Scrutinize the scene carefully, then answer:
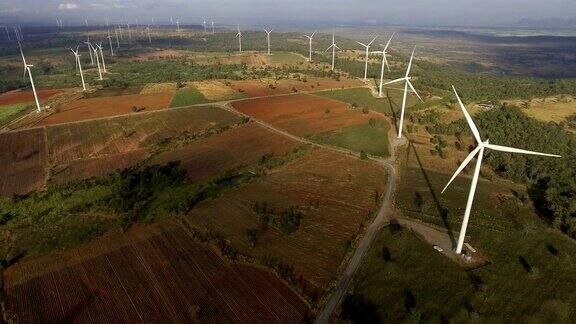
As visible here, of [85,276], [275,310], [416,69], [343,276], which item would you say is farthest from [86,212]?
[416,69]

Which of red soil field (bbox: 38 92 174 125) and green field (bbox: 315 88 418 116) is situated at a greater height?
Answer: red soil field (bbox: 38 92 174 125)

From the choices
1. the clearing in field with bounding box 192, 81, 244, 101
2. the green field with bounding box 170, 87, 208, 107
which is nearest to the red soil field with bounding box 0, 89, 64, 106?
the green field with bounding box 170, 87, 208, 107

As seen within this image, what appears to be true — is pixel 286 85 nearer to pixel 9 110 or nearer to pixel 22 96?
pixel 9 110

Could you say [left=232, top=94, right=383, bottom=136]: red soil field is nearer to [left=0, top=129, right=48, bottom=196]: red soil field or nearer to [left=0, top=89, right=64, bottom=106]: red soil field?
[left=0, top=129, right=48, bottom=196]: red soil field

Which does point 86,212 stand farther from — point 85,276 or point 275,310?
point 275,310

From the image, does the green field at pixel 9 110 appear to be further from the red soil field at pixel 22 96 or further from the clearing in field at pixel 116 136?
the clearing in field at pixel 116 136

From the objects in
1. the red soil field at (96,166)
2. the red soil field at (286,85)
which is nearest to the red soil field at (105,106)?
the red soil field at (286,85)
